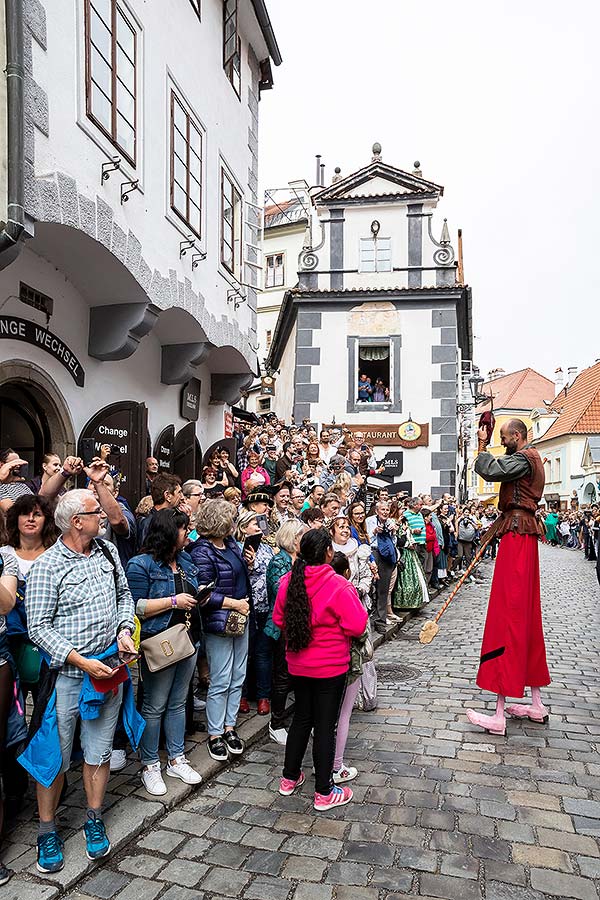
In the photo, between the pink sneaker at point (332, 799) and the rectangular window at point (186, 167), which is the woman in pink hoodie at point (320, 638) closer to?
the pink sneaker at point (332, 799)

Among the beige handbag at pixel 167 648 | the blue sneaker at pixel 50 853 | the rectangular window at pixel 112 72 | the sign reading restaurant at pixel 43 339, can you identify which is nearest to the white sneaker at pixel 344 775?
the beige handbag at pixel 167 648

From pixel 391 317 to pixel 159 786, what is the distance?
62.5ft

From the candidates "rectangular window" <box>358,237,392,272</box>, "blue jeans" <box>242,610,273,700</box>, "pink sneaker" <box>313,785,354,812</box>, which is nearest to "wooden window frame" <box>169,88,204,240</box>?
"blue jeans" <box>242,610,273,700</box>

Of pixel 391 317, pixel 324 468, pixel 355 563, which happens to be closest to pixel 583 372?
pixel 391 317

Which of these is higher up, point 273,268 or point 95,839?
→ point 273,268

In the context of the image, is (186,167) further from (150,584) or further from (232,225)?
(150,584)

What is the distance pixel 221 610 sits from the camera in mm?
4902

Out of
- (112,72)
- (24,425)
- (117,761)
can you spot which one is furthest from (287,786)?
(112,72)

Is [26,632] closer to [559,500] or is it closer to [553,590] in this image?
[553,590]

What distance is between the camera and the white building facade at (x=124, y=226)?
5.97 metres

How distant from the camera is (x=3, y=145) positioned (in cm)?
527

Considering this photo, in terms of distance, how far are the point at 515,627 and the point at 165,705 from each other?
279cm

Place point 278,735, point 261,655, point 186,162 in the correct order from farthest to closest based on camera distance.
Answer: point 186,162
point 261,655
point 278,735

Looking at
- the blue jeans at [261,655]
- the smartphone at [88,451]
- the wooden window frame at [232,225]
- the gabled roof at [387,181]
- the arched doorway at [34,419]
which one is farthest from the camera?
the gabled roof at [387,181]
